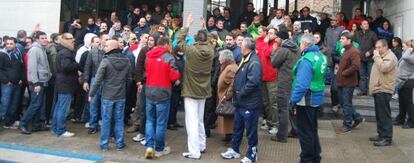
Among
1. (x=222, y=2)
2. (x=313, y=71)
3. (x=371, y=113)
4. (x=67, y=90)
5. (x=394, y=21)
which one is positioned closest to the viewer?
(x=313, y=71)

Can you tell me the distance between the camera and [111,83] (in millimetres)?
8227

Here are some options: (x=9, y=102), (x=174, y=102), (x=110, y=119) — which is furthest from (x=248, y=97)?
(x=9, y=102)

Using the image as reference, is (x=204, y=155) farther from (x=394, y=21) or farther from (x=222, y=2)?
(x=222, y=2)

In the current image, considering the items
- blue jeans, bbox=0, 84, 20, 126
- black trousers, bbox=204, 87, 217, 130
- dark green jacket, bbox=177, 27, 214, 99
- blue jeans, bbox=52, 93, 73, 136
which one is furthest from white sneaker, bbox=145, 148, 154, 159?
blue jeans, bbox=0, 84, 20, 126

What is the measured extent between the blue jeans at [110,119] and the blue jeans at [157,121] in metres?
0.64

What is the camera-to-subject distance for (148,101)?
26.1ft

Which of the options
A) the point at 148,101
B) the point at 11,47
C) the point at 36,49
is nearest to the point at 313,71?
the point at 148,101

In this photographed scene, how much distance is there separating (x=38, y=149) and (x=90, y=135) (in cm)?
120

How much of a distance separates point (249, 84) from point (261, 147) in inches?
64.1

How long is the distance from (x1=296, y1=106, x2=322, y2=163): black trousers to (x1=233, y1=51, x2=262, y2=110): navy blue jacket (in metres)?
0.67

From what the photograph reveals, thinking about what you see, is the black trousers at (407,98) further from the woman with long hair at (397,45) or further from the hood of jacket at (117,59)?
the hood of jacket at (117,59)

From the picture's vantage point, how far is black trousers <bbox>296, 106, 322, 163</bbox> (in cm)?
720

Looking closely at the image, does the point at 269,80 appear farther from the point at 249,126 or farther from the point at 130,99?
the point at 130,99

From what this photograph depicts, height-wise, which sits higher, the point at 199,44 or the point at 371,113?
the point at 199,44
